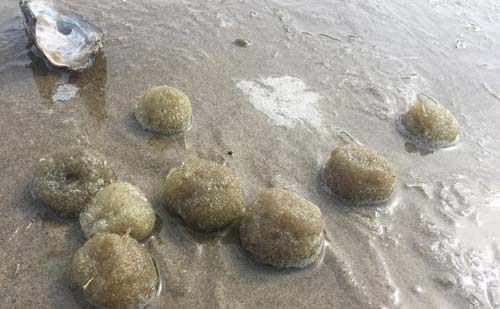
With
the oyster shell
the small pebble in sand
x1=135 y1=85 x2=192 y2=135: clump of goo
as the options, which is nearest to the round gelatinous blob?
x1=135 y1=85 x2=192 y2=135: clump of goo

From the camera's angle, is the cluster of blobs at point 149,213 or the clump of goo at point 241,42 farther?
the clump of goo at point 241,42

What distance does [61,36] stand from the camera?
5926mm

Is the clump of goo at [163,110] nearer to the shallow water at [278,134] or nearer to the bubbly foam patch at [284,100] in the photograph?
the shallow water at [278,134]

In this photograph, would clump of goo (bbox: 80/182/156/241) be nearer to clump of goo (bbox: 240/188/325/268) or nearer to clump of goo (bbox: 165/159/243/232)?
clump of goo (bbox: 165/159/243/232)

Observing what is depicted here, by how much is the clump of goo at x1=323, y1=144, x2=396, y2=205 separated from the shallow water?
5.7 inches

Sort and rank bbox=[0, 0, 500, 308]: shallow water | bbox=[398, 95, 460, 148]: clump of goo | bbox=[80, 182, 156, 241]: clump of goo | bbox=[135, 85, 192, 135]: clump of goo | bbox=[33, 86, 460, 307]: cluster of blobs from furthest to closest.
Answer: bbox=[398, 95, 460, 148]: clump of goo, bbox=[135, 85, 192, 135]: clump of goo, bbox=[0, 0, 500, 308]: shallow water, bbox=[80, 182, 156, 241]: clump of goo, bbox=[33, 86, 460, 307]: cluster of blobs

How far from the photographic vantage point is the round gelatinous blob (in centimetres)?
384

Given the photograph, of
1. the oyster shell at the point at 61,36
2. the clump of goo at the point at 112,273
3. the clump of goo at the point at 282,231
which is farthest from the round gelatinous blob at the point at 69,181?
the oyster shell at the point at 61,36

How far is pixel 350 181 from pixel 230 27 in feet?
12.6

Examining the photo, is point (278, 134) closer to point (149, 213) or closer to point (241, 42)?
point (149, 213)

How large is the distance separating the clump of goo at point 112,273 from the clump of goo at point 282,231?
0.93 meters

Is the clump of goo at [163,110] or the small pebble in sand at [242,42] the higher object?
the clump of goo at [163,110]

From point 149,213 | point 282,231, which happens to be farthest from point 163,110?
point 282,231

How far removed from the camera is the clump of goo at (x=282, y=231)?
12.1ft
